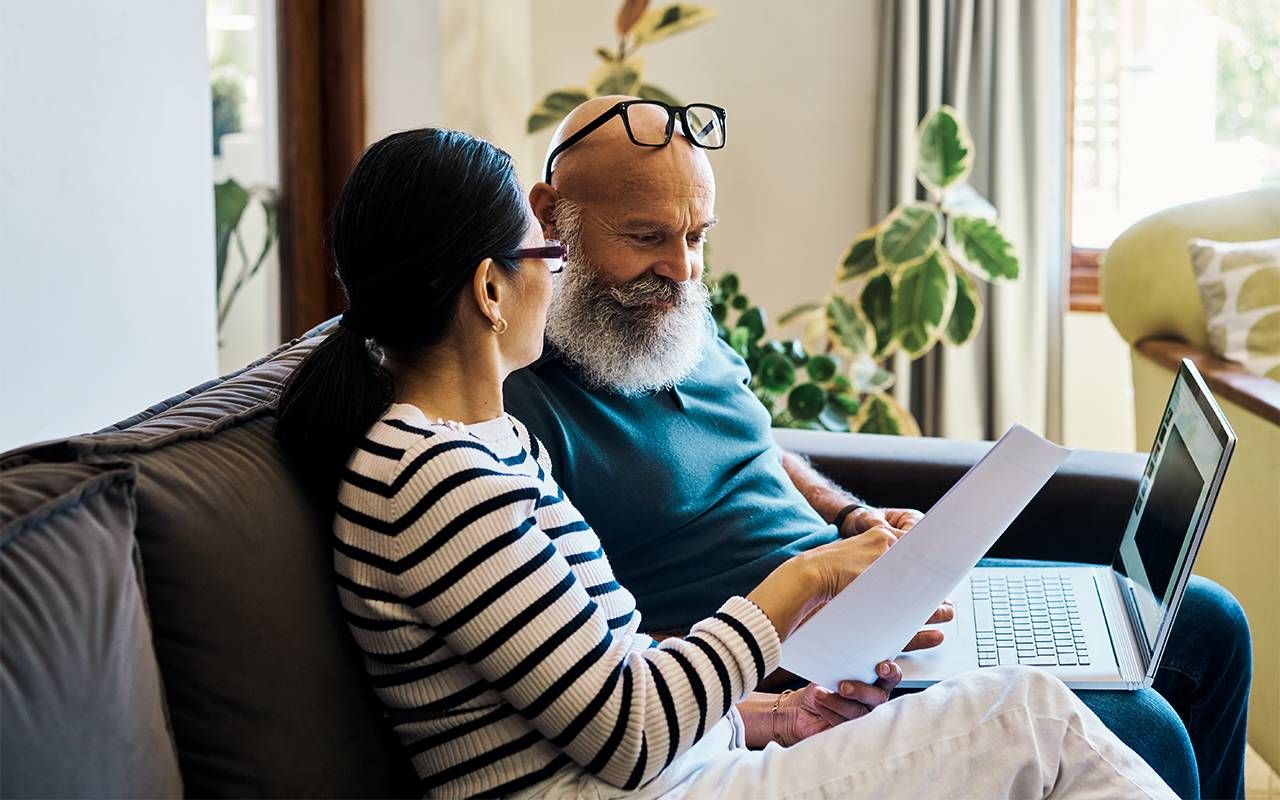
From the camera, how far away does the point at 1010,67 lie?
346cm

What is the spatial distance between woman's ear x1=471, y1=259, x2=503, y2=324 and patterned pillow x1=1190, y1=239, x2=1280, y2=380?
1.79m

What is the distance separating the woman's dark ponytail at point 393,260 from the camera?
3.66 feet

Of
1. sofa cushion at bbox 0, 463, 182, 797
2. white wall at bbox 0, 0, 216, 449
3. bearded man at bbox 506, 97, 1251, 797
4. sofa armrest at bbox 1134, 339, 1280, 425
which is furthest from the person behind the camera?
sofa armrest at bbox 1134, 339, 1280, 425

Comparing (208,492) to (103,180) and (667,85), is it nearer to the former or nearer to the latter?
(103,180)

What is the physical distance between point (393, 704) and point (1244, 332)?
1.95 m

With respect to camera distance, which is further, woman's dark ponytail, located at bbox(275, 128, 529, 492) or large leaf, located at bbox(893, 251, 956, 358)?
large leaf, located at bbox(893, 251, 956, 358)

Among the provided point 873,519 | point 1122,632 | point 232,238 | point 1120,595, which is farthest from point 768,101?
point 1122,632

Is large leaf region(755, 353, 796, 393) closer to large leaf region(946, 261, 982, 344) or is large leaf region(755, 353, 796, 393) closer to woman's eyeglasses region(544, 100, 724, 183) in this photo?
large leaf region(946, 261, 982, 344)

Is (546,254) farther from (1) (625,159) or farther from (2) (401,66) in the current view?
(2) (401,66)

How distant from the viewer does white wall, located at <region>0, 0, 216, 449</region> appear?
181cm

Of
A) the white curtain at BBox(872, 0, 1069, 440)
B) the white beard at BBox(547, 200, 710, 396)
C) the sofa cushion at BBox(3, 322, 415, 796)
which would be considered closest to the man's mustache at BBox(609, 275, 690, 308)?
the white beard at BBox(547, 200, 710, 396)

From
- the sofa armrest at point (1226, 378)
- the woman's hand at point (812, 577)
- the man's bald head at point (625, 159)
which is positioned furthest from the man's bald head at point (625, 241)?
the sofa armrest at point (1226, 378)

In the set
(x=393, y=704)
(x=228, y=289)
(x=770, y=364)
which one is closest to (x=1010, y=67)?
(x=770, y=364)

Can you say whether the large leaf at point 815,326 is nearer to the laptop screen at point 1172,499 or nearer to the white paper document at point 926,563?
the laptop screen at point 1172,499
